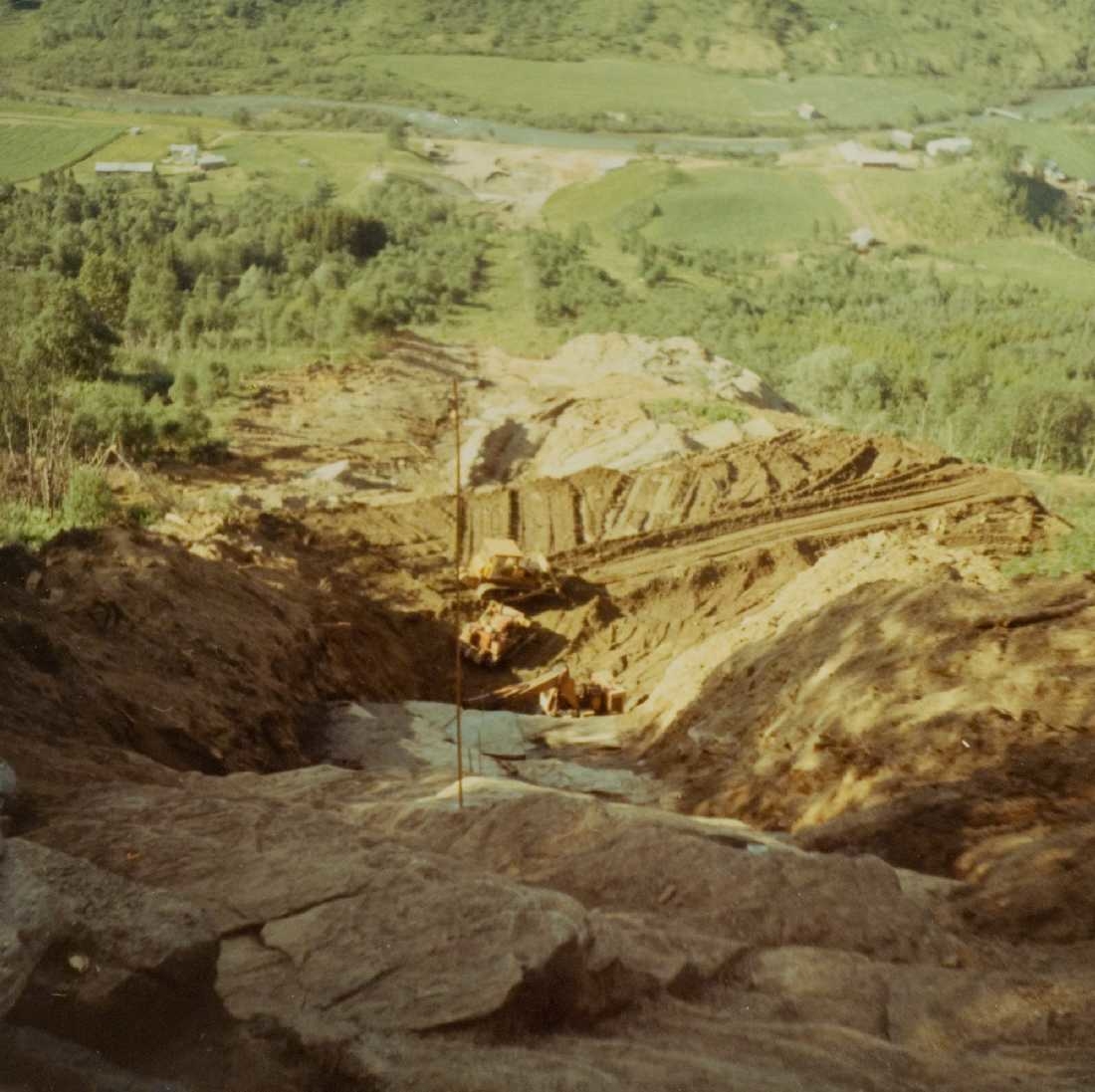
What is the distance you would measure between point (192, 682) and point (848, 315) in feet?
104

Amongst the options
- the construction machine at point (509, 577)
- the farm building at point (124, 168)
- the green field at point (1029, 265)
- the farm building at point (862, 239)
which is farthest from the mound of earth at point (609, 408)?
the farm building at point (862, 239)

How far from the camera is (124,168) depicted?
31.5m

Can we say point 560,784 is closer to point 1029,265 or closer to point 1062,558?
point 1062,558

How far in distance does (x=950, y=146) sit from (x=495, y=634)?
39.3 m

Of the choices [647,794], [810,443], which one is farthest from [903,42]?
[647,794]

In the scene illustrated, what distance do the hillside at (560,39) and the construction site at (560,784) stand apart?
944 inches

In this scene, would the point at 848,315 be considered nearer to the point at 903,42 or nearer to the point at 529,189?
the point at 529,189

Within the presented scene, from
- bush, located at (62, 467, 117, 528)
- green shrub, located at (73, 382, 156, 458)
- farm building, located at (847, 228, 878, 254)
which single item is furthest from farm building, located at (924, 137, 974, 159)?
bush, located at (62, 467, 117, 528)

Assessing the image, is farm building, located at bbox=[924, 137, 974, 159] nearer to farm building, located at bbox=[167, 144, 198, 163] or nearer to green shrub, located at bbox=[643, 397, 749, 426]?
farm building, located at bbox=[167, 144, 198, 163]

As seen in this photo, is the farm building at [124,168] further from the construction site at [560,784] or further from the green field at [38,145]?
the construction site at [560,784]

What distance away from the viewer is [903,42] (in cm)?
5075

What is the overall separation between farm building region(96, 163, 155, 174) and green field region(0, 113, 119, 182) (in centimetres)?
49

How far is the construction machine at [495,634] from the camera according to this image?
1380cm

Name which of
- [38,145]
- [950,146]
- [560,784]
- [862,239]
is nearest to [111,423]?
[560,784]
